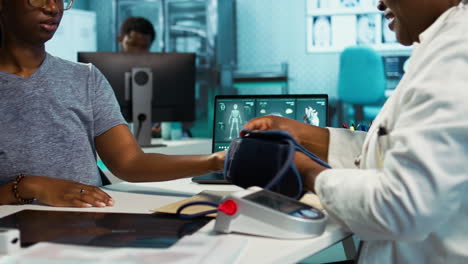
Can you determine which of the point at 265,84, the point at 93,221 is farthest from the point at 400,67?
the point at 93,221

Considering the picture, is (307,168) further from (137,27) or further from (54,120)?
(137,27)

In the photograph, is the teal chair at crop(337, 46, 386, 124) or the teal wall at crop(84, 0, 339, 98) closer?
the teal chair at crop(337, 46, 386, 124)

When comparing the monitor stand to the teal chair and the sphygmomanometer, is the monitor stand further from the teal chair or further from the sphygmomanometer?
the teal chair

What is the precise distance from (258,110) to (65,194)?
0.79 m

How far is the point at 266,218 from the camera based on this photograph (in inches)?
38.6

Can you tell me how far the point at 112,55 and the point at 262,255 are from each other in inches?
93.8

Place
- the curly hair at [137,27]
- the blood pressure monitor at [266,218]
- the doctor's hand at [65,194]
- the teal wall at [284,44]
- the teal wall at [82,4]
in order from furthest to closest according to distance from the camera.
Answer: the teal wall at [82,4] < the teal wall at [284,44] < the curly hair at [137,27] < the doctor's hand at [65,194] < the blood pressure monitor at [266,218]

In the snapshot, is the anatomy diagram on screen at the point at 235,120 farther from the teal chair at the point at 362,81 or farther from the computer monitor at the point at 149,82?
the teal chair at the point at 362,81

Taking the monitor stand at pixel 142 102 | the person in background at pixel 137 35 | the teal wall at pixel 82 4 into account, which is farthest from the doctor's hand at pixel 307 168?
the teal wall at pixel 82 4

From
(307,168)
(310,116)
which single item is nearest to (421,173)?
(307,168)

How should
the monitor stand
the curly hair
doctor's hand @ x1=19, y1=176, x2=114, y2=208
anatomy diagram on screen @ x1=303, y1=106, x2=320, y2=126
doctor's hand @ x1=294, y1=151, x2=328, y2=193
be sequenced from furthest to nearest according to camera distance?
the curly hair
the monitor stand
anatomy diagram on screen @ x1=303, y1=106, x2=320, y2=126
doctor's hand @ x1=19, y1=176, x2=114, y2=208
doctor's hand @ x1=294, y1=151, x2=328, y2=193

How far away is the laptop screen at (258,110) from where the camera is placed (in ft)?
6.15

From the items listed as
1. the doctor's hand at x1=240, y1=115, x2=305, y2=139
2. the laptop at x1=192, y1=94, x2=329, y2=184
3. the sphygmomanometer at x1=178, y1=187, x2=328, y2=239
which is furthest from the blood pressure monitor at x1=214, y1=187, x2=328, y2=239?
the laptop at x1=192, y1=94, x2=329, y2=184

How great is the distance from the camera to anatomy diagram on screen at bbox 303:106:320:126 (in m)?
1.87
